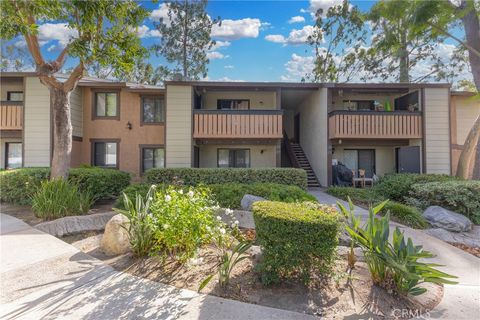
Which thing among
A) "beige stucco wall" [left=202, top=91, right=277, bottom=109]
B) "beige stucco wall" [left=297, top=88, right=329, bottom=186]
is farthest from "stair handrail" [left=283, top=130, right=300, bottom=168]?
"beige stucco wall" [left=202, top=91, right=277, bottom=109]

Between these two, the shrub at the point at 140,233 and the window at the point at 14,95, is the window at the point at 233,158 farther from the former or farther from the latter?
the window at the point at 14,95

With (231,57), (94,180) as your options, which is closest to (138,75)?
(231,57)

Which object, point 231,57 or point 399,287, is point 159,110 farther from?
point 399,287

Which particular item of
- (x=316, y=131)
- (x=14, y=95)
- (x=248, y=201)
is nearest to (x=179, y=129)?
(x=248, y=201)

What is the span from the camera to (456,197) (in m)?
6.70

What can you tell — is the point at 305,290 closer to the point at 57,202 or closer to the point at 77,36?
the point at 57,202

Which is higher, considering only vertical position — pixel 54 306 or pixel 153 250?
pixel 153 250

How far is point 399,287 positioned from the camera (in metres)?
2.95

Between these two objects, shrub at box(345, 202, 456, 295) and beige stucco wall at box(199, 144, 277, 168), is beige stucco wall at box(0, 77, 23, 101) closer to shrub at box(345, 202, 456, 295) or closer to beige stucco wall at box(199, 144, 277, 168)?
beige stucco wall at box(199, 144, 277, 168)

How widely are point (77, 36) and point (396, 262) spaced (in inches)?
340

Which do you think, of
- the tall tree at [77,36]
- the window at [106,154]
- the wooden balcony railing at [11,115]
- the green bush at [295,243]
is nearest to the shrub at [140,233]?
the green bush at [295,243]

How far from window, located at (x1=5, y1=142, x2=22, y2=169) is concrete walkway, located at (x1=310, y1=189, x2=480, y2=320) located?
17.4 m

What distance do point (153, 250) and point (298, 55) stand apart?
21955 millimetres

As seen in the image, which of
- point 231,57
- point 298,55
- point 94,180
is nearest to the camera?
point 94,180
